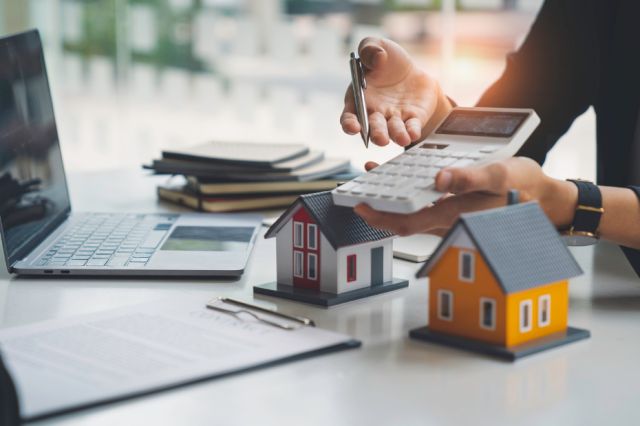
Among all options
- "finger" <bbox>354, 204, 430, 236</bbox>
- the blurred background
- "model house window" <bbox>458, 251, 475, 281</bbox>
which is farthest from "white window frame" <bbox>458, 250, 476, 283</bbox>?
the blurred background

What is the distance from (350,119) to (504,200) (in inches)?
10.0

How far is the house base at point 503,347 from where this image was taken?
31.3 inches

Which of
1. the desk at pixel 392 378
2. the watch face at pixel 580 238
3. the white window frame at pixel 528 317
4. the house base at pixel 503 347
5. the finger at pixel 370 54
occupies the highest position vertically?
the finger at pixel 370 54

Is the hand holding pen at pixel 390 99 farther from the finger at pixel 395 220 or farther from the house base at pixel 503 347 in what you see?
the house base at pixel 503 347

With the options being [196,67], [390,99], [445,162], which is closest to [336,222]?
[445,162]

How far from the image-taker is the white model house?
0.95 m

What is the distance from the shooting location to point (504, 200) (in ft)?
3.04

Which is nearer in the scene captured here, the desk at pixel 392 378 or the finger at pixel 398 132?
the desk at pixel 392 378

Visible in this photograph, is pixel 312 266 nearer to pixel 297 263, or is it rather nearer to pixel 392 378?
pixel 297 263

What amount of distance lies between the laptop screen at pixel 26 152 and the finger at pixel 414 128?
49cm

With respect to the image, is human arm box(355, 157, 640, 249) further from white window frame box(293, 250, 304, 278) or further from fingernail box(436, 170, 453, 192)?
white window frame box(293, 250, 304, 278)

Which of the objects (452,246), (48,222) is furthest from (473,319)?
(48,222)

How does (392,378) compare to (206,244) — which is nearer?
(392,378)

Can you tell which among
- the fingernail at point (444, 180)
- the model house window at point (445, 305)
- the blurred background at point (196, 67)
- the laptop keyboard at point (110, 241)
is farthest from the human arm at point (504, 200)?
the blurred background at point (196, 67)
